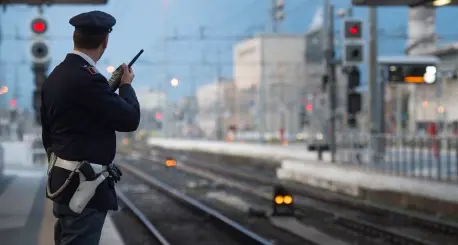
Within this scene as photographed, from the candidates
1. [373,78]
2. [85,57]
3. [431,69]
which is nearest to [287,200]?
[431,69]

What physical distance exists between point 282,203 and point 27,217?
483 cm

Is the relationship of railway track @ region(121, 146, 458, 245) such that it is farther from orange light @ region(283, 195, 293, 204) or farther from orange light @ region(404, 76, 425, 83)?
orange light @ region(404, 76, 425, 83)

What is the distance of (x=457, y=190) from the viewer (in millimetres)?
14727

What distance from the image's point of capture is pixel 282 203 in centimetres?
1603

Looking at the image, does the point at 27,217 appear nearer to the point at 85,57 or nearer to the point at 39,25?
the point at 39,25

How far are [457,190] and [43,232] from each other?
7.19 meters

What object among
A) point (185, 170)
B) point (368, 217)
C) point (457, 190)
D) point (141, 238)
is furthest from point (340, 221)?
point (185, 170)

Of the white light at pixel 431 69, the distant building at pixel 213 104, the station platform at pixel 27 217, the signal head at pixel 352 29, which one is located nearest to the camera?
the station platform at pixel 27 217

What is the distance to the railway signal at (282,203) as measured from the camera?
52.0 ft

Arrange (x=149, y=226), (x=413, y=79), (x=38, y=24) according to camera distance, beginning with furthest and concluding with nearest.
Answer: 1. (x=413, y=79)
2. (x=38, y=24)
3. (x=149, y=226)

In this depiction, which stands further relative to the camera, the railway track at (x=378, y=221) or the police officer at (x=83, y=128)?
the railway track at (x=378, y=221)

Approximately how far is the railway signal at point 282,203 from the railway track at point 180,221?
0.98 metres

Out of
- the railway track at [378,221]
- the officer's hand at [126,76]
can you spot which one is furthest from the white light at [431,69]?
the officer's hand at [126,76]

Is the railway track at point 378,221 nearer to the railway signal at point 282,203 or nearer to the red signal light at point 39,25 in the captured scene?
the railway signal at point 282,203
